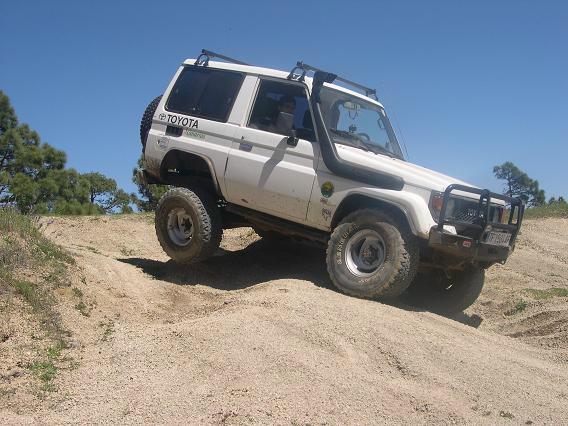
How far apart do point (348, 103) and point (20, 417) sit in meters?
4.91

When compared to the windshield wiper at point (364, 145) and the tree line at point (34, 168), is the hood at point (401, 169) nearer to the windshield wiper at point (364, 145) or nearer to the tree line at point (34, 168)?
the windshield wiper at point (364, 145)

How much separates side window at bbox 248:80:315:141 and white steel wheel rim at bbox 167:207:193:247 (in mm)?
1451

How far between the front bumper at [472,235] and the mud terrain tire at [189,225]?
268cm

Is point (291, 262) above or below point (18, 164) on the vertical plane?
above

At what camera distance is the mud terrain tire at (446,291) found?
7.42 meters

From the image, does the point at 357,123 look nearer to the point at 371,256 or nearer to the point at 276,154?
the point at 276,154

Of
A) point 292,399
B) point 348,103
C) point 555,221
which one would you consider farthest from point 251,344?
point 555,221

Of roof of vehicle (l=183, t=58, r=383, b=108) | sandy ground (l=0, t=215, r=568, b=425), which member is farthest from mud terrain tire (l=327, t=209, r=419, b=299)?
roof of vehicle (l=183, t=58, r=383, b=108)

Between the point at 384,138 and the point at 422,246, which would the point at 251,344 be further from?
the point at 384,138

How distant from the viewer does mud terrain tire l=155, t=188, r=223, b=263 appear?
7758 mm

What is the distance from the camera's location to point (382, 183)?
6.55m

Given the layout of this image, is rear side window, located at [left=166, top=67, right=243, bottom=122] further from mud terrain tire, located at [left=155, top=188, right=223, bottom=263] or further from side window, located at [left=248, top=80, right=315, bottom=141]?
mud terrain tire, located at [left=155, top=188, right=223, bottom=263]

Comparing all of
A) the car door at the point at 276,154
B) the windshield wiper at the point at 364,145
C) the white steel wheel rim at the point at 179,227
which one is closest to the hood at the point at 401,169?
the windshield wiper at the point at 364,145

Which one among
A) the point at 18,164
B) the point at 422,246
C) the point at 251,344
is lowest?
the point at 18,164
